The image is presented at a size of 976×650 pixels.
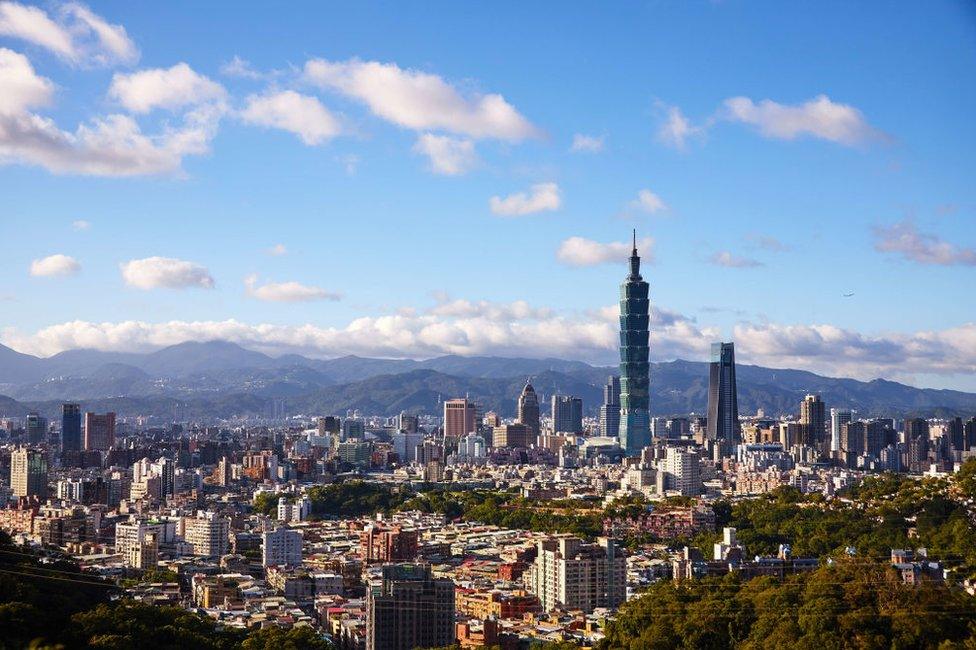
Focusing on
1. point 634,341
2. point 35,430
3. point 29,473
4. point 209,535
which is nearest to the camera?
point 209,535

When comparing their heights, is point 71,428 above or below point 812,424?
below

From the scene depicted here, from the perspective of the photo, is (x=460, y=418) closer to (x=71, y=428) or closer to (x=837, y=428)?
(x=837, y=428)

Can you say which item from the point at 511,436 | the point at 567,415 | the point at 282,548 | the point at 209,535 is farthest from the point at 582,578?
the point at 567,415

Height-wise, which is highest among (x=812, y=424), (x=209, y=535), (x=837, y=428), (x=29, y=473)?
(x=812, y=424)

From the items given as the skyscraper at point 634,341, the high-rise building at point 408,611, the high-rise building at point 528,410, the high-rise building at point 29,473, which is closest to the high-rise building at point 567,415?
the high-rise building at point 528,410

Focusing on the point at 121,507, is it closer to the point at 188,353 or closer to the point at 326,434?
the point at 326,434

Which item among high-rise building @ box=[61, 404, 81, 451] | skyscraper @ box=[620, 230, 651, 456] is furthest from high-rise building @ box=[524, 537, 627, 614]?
high-rise building @ box=[61, 404, 81, 451]

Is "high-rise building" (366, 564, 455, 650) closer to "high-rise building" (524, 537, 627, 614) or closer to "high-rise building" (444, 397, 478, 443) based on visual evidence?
"high-rise building" (524, 537, 627, 614)
